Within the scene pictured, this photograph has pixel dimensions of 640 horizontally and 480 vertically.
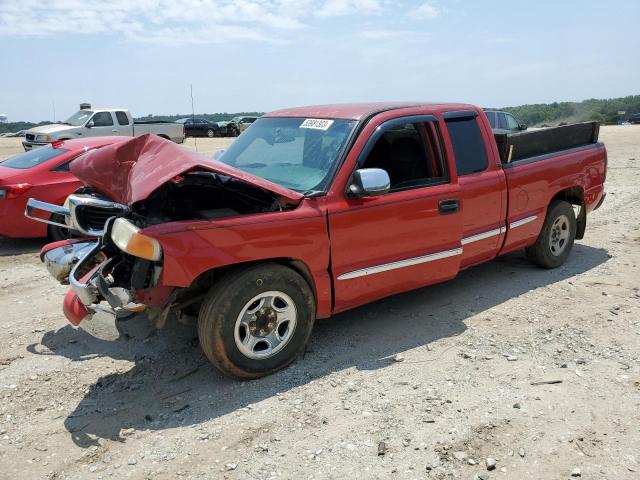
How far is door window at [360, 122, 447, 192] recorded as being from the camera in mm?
4523

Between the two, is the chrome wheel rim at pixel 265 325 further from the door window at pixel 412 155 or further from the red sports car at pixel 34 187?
the red sports car at pixel 34 187

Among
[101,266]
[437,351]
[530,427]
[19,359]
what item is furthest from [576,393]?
[19,359]

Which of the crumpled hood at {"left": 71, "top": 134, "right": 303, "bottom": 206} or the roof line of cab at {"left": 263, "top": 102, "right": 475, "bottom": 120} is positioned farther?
the roof line of cab at {"left": 263, "top": 102, "right": 475, "bottom": 120}

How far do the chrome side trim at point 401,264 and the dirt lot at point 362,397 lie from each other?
0.59 m

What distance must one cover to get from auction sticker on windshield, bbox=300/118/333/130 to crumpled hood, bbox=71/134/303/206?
0.79 m

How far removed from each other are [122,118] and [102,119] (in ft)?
2.33

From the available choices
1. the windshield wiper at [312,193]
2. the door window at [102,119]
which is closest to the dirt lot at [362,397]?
the windshield wiper at [312,193]

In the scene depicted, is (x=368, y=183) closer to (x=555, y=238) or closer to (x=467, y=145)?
(x=467, y=145)

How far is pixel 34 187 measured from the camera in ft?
24.0

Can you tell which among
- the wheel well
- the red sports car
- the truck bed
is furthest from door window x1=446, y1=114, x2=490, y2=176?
the red sports car

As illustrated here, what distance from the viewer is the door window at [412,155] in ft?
14.8

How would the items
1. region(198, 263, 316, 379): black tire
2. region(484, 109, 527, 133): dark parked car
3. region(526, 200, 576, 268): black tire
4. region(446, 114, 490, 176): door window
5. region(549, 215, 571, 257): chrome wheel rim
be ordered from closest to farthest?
1. region(198, 263, 316, 379): black tire
2. region(446, 114, 490, 176): door window
3. region(526, 200, 576, 268): black tire
4. region(549, 215, 571, 257): chrome wheel rim
5. region(484, 109, 527, 133): dark parked car

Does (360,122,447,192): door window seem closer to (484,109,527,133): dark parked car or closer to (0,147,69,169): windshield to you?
(0,147,69,169): windshield

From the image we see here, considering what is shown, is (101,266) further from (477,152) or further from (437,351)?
(477,152)
